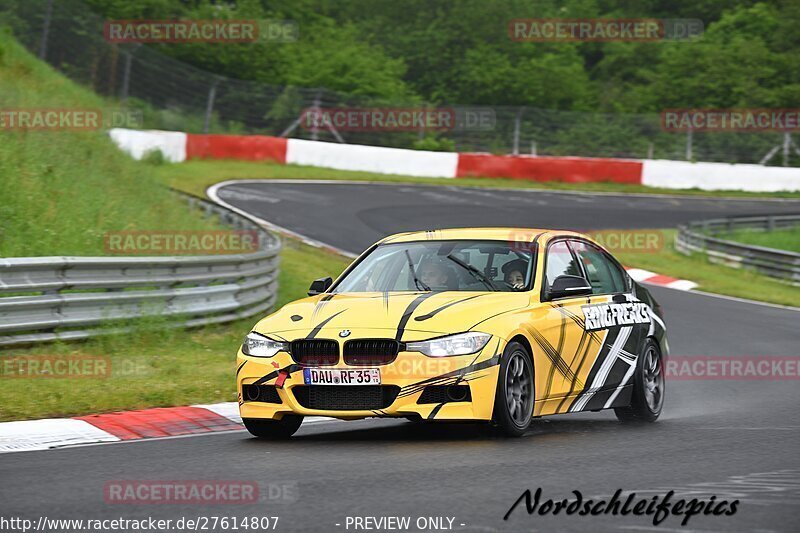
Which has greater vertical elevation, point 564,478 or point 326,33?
point 326,33

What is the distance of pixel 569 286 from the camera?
30.0 ft

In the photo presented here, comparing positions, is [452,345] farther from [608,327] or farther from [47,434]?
[47,434]

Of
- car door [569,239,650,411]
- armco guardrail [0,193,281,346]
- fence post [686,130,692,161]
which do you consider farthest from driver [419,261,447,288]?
fence post [686,130,692,161]

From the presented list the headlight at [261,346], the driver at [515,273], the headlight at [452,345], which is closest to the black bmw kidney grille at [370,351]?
the headlight at [452,345]

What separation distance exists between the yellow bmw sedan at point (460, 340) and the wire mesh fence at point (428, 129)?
104 feet

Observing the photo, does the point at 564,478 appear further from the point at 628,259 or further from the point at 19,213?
the point at 628,259

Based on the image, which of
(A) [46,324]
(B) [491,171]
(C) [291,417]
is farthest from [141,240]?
(B) [491,171]

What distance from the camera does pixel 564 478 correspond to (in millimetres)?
6914

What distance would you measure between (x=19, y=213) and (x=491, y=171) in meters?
26.6

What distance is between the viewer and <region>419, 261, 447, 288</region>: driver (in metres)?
9.30

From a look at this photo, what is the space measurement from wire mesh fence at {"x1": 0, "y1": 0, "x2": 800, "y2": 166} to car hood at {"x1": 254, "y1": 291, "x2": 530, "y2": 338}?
106ft

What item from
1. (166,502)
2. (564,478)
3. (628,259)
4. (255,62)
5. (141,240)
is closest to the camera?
(166,502)

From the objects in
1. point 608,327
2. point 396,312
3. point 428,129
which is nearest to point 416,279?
point 396,312

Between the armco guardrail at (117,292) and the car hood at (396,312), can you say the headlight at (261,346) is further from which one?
the armco guardrail at (117,292)
